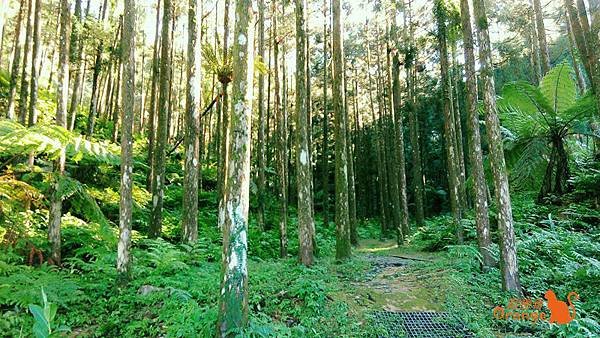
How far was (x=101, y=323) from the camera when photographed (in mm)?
5398

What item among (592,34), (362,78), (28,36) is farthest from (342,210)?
(362,78)

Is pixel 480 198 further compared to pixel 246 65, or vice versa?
pixel 480 198

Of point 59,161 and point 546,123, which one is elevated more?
point 546,123

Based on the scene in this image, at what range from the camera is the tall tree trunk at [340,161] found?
967 centimetres

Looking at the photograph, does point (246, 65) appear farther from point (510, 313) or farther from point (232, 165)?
point (510, 313)

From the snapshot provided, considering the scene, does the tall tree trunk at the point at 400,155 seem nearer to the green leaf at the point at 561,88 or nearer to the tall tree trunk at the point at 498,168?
the green leaf at the point at 561,88

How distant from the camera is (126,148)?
20.5 ft

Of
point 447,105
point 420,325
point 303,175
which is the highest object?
point 447,105

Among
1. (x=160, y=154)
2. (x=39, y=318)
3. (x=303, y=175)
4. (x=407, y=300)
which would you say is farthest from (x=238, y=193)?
(x=160, y=154)

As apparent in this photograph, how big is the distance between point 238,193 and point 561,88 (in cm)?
903

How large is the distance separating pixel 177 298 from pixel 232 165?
2635 millimetres

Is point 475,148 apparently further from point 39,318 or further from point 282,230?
point 39,318

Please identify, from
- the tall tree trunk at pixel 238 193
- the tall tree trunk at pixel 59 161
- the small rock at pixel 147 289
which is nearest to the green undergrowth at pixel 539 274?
the tall tree trunk at pixel 238 193

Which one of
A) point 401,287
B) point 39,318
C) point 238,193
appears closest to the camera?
point 39,318
